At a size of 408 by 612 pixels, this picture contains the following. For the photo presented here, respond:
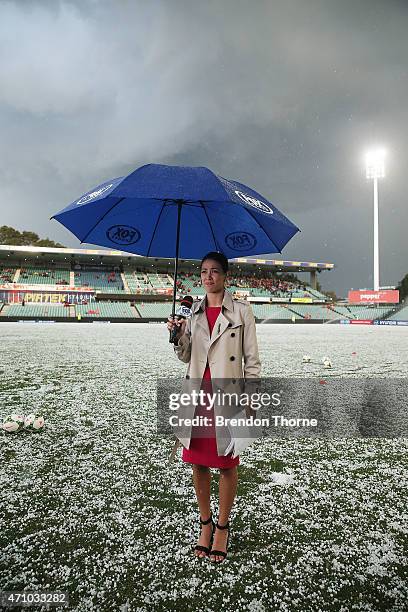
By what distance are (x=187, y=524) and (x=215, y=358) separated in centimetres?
110

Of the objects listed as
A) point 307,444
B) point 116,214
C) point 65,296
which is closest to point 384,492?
point 307,444

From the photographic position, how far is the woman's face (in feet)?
7.41

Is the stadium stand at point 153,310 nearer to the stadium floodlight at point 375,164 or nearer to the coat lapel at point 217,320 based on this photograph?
the stadium floodlight at point 375,164

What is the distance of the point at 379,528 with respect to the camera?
2.43 m

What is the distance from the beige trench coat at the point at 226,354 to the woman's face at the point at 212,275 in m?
0.10

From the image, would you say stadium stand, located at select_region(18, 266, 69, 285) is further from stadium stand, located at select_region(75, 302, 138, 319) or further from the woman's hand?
the woman's hand

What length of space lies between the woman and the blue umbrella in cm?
37

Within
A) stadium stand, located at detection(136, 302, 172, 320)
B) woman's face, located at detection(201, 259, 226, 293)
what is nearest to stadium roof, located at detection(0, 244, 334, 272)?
stadium stand, located at detection(136, 302, 172, 320)

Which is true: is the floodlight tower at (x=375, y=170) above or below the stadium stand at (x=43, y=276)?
above

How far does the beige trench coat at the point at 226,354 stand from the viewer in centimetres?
212

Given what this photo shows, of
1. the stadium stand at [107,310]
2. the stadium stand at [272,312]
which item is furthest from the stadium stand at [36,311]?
the stadium stand at [272,312]

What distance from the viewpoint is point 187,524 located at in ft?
7.96

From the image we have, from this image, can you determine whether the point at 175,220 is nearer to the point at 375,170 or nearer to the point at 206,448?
the point at 206,448

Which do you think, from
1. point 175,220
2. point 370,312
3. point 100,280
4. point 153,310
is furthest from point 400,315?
point 175,220
